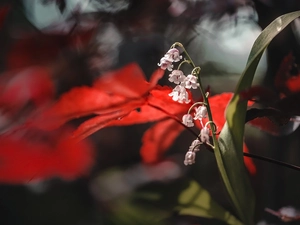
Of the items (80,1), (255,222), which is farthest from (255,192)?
(80,1)

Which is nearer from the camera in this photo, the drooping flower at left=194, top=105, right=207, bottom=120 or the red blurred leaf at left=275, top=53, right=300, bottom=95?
the drooping flower at left=194, top=105, right=207, bottom=120

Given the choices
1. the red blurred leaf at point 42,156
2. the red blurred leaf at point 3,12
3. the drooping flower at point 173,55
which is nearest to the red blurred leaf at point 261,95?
the drooping flower at point 173,55

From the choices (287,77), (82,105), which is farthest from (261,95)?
(82,105)

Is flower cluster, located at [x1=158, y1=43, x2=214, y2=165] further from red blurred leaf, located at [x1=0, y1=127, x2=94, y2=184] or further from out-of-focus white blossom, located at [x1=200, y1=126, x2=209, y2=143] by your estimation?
red blurred leaf, located at [x1=0, y1=127, x2=94, y2=184]

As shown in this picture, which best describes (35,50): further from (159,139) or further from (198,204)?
A: (198,204)

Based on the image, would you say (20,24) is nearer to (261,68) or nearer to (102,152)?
(102,152)

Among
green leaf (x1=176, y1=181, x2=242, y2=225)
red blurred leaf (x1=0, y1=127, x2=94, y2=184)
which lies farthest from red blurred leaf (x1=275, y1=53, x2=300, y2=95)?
red blurred leaf (x1=0, y1=127, x2=94, y2=184)
